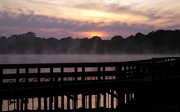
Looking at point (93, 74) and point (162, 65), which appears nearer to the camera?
point (93, 74)

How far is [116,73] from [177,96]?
13.7 feet

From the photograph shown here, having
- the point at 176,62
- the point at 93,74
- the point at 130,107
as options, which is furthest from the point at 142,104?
the point at 176,62

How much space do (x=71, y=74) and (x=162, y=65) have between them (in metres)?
5.08

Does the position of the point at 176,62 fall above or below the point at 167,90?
above

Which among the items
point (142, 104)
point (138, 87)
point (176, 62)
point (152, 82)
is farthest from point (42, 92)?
point (176, 62)

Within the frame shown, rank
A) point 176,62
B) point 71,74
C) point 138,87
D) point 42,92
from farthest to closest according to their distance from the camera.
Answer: point 176,62, point 71,74, point 138,87, point 42,92

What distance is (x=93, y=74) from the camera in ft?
45.2

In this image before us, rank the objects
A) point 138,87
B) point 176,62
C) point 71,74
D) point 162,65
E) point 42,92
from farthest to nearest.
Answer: point 176,62 < point 162,65 < point 71,74 < point 138,87 < point 42,92

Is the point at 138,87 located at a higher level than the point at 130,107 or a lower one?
higher

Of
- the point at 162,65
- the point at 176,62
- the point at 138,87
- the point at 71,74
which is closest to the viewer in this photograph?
the point at 138,87

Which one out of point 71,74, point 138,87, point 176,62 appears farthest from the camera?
point 176,62

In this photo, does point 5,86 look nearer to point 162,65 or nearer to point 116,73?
point 116,73

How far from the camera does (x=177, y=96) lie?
1590cm

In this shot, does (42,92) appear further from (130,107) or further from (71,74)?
(130,107)
